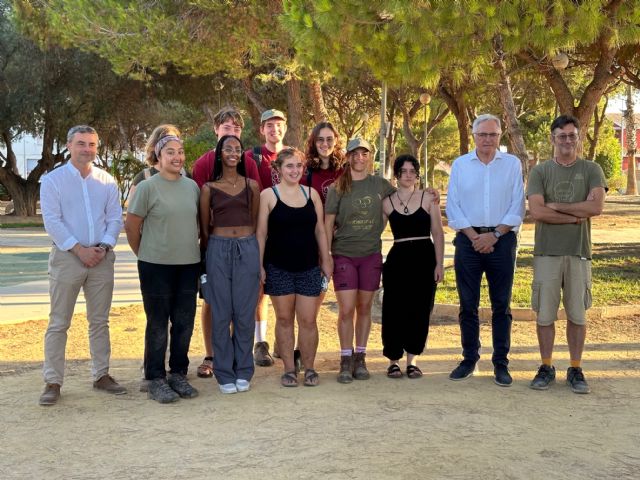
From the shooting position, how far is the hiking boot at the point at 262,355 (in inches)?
246

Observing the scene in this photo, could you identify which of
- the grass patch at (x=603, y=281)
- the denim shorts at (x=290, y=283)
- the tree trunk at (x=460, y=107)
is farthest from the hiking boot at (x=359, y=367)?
the tree trunk at (x=460, y=107)

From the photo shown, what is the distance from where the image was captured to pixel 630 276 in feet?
35.4

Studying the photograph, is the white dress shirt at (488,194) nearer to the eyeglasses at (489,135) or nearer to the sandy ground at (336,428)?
the eyeglasses at (489,135)

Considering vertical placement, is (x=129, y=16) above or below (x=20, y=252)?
above

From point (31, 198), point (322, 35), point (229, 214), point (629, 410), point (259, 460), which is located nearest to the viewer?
point (259, 460)

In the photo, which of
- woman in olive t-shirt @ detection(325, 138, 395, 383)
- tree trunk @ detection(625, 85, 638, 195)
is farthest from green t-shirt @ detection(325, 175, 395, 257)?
tree trunk @ detection(625, 85, 638, 195)

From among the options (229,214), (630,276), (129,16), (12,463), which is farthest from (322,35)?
(129,16)

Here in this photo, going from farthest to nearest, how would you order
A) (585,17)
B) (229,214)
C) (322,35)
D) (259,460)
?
(322,35)
(585,17)
(229,214)
(259,460)

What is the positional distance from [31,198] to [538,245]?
26.0m

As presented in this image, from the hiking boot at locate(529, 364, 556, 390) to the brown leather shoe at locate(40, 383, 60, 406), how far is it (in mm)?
3518

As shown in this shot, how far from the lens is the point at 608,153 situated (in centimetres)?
5378

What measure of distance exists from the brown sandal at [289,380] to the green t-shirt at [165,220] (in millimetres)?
1158

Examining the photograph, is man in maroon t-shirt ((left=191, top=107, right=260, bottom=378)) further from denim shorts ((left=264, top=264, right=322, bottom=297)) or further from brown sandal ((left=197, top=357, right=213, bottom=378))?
denim shorts ((left=264, top=264, right=322, bottom=297))

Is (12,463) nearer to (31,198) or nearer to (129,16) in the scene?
(129,16)
